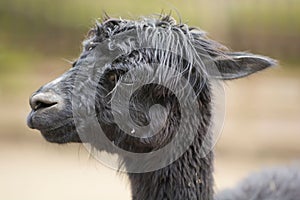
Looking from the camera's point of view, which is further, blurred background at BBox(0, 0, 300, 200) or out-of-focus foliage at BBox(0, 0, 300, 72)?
out-of-focus foliage at BBox(0, 0, 300, 72)

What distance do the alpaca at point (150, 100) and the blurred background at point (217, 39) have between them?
4665mm

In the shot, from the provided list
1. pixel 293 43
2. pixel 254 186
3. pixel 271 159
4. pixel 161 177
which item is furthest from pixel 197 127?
pixel 293 43

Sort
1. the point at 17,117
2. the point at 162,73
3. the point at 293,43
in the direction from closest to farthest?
the point at 162,73, the point at 17,117, the point at 293,43

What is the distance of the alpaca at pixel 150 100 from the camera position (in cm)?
302

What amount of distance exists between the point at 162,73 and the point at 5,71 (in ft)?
22.5

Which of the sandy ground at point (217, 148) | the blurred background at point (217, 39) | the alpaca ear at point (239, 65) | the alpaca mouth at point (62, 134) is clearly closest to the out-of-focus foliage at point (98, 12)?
the blurred background at point (217, 39)

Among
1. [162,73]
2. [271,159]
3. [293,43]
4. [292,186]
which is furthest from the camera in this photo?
[293,43]

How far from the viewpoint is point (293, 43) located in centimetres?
995

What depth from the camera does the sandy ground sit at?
7047 mm

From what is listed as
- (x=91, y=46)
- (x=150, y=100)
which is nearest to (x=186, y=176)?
(x=150, y=100)

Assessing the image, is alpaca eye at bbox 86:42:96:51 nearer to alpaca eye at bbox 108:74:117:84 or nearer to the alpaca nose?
alpaca eye at bbox 108:74:117:84

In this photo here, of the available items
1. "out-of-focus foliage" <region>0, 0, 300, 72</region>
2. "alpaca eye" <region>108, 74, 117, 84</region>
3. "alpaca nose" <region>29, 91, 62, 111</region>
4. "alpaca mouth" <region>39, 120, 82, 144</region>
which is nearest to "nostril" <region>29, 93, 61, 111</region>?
"alpaca nose" <region>29, 91, 62, 111</region>

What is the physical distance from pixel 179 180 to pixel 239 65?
0.55m

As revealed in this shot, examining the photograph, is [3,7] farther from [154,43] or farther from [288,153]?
[154,43]
